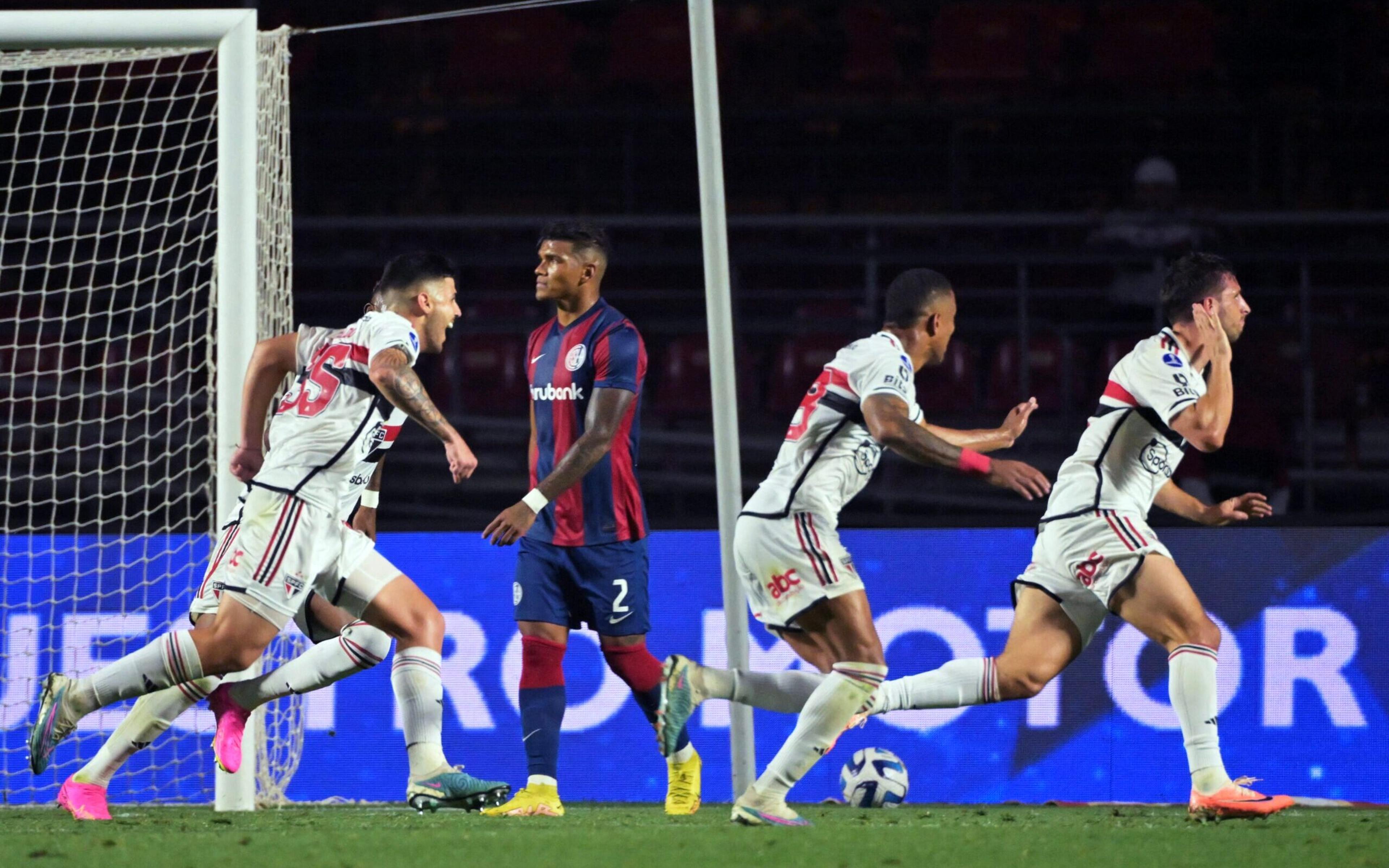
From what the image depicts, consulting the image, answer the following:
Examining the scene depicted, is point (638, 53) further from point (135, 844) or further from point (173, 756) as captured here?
point (135, 844)

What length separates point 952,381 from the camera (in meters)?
9.32

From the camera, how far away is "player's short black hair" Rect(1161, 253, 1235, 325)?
518 cm

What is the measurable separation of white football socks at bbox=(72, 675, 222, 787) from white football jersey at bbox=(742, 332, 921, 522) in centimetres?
176

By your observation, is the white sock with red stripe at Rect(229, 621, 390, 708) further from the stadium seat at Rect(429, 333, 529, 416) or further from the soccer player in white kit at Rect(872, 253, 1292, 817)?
the stadium seat at Rect(429, 333, 529, 416)

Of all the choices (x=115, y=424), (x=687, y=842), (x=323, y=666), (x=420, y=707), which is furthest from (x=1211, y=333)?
(x=115, y=424)

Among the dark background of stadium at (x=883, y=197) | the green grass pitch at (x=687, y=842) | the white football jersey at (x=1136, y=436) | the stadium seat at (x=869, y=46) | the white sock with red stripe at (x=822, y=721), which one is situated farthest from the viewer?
the stadium seat at (x=869, y=46)

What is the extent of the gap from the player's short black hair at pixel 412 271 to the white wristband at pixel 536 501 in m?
0.74

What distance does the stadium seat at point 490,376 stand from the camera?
30.6 ft

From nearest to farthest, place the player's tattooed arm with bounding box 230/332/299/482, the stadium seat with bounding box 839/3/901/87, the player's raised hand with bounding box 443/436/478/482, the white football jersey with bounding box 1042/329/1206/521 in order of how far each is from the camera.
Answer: the player's raised hand with bounding box 443/436/478/482 < the white football jersey with bounding box 1042/329/1206/521 < the player's tattooed arm with bounding box 230/332/299/482 < the stadium seat with bounding box 839/3/901/87

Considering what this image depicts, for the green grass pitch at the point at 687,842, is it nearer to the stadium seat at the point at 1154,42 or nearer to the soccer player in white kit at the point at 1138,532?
the soccer player in white kit at the point at 1138,532

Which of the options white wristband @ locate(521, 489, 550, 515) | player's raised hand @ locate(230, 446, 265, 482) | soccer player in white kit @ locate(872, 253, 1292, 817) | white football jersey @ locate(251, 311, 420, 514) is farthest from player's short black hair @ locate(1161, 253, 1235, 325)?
player's raised hand @ locate(230, 446, 265, 482)

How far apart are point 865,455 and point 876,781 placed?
60.3 inches

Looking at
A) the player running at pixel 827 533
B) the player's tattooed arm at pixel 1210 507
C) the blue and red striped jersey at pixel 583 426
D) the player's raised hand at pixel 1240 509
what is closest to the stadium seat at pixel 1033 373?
the player's tattooed arm at pixel 1210 507

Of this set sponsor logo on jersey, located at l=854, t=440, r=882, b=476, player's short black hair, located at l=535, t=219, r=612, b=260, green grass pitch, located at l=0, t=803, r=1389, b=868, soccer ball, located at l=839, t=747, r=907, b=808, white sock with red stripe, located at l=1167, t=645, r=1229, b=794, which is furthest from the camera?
soccer ball, located at l=839, t=747, r=907, b=808
